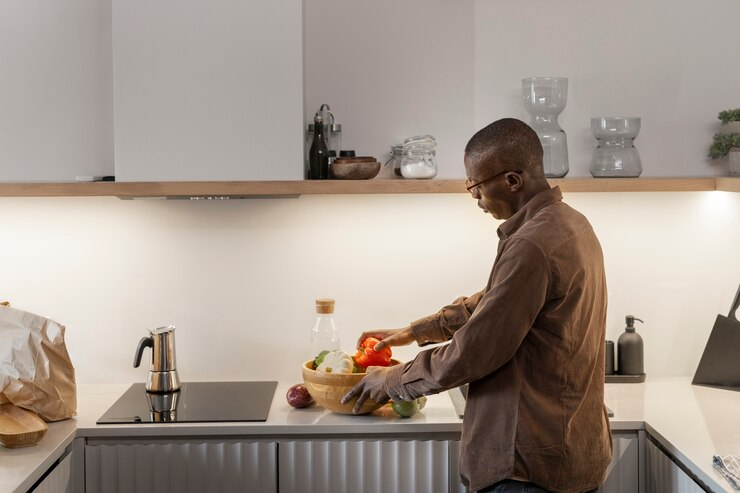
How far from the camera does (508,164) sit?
91.4 inches

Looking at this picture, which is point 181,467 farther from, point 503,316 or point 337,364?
point 503,316

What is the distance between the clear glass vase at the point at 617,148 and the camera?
121 inches

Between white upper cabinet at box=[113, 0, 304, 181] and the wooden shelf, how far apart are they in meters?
0.04

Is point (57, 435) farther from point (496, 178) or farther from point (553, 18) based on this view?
point (553, 18)

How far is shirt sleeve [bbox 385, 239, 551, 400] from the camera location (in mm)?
2164

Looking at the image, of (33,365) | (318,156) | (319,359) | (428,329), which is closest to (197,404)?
(319,359)

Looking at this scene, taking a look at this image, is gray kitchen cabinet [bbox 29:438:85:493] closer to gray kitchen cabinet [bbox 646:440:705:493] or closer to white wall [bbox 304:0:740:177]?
white wall [bbox 304:0:740:177]

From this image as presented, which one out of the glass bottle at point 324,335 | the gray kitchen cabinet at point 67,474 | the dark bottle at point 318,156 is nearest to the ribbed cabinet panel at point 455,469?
the glass bottle at point 324,335

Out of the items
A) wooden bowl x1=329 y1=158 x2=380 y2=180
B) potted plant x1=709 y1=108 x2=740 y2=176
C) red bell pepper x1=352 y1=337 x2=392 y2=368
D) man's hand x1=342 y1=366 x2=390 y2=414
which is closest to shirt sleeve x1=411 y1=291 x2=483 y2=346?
red bell pepper x1=352 y1=337 x2=392 y2=368

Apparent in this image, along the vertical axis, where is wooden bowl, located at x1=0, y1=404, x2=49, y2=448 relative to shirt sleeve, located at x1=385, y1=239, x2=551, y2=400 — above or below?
below

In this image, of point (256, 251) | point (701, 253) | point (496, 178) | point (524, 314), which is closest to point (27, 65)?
point (256, 251)

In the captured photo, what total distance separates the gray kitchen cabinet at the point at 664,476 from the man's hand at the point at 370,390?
31.0 inches

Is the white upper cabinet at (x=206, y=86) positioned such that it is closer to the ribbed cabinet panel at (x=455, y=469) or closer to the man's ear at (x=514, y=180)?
the man's ear at (x=514, y=180)

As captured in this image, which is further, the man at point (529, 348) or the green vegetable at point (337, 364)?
the green vegetable at point (337, 364)
